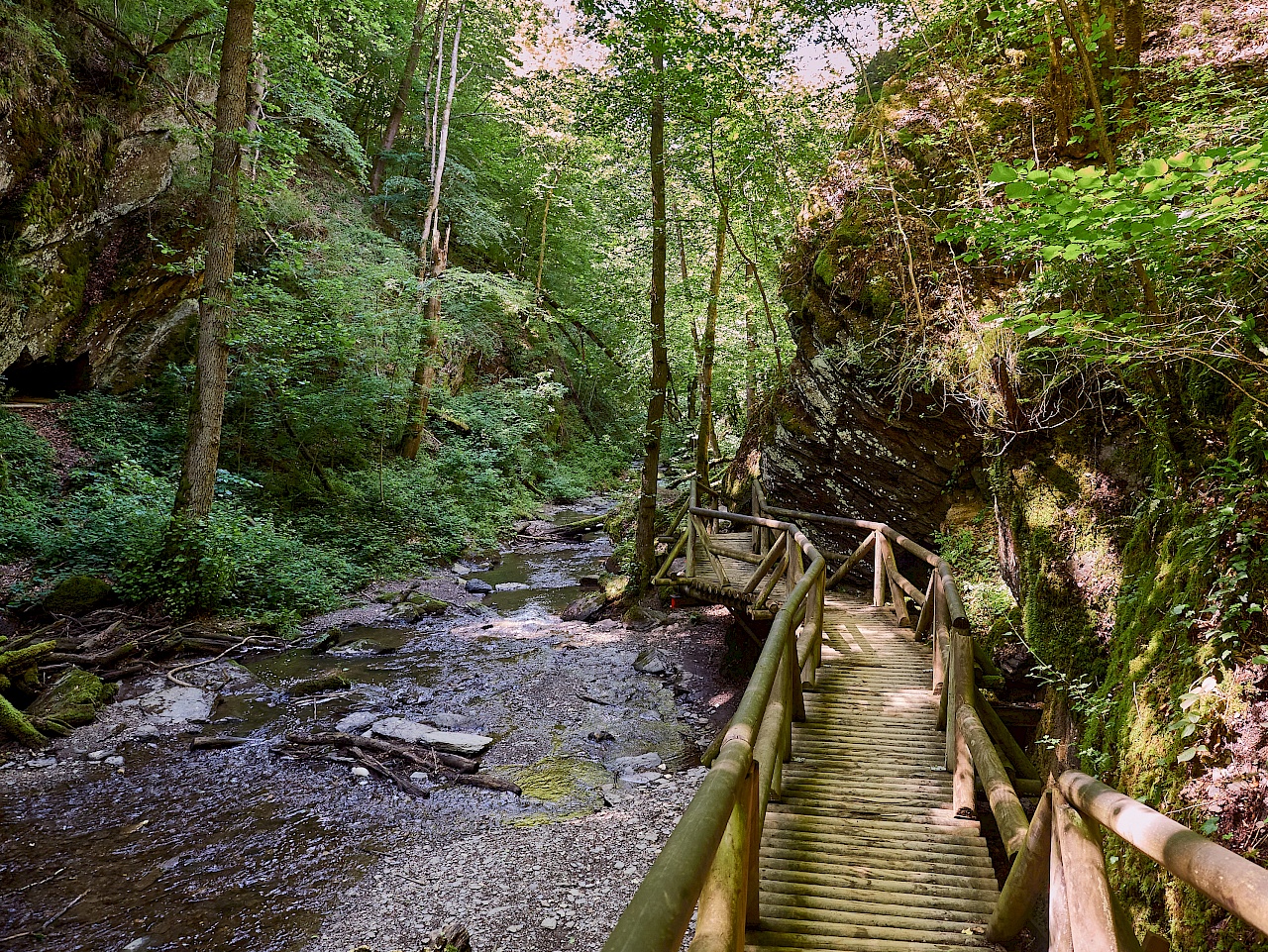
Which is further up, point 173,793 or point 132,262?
point 132,262

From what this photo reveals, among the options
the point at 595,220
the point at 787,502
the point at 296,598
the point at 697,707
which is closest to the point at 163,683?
the point at 296,598

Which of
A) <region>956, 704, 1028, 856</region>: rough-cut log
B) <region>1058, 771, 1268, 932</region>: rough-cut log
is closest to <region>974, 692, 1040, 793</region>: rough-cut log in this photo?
<region>956, 704, 1028, 856</region>: rough-cut log

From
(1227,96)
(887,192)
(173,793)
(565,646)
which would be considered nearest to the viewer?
(1227,96)

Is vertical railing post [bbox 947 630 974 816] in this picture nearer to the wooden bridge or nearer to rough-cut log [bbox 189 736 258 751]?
the wooden bridge

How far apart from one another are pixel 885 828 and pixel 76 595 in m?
10.2

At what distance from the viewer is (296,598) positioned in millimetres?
10719

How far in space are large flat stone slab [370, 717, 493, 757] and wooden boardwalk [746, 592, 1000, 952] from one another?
3902mm

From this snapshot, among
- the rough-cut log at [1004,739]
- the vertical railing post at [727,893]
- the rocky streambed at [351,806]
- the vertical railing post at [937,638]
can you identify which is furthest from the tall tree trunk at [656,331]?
the vertical railing post at [727,893]

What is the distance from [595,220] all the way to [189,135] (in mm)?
15862

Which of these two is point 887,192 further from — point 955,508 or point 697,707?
point 697,707

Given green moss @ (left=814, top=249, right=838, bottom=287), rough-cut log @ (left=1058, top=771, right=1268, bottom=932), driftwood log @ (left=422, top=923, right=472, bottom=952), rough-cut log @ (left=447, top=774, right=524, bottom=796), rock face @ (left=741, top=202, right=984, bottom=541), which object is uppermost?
green moss @ (left=814, top=249, right=838, bottom=287)

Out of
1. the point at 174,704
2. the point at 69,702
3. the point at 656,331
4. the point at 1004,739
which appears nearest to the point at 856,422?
the point at 656,331

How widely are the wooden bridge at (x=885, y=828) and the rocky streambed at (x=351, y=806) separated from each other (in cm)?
201

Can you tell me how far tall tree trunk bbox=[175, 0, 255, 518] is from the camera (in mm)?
9133
